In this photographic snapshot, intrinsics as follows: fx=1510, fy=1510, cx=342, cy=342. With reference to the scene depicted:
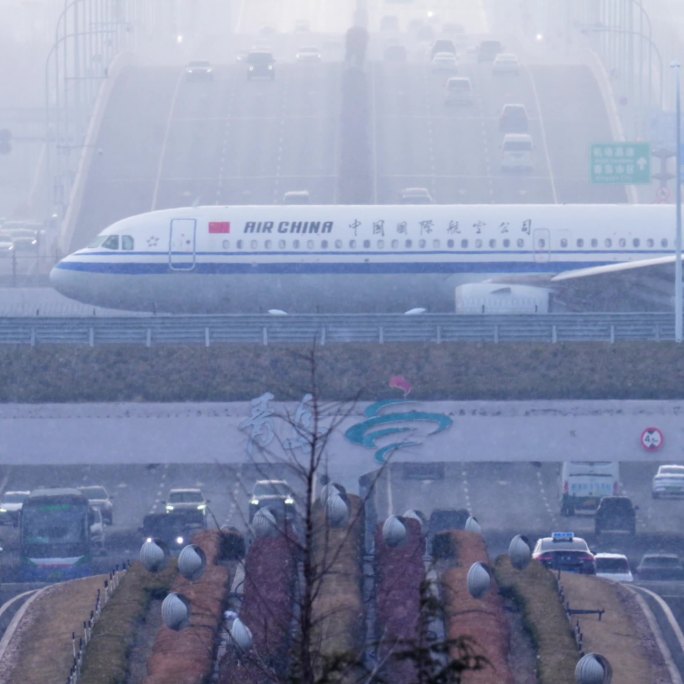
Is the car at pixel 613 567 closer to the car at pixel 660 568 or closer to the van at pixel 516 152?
the car at pixel 660 568

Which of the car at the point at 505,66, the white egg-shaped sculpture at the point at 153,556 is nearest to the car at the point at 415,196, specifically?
the car at the point at 505,66

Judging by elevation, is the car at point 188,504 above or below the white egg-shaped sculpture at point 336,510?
below

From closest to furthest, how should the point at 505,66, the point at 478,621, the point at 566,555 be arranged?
the point at 478,621 < the point at 566,555 < the point at 505,66

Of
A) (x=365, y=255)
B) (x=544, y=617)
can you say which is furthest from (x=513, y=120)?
(x=544, y=617)

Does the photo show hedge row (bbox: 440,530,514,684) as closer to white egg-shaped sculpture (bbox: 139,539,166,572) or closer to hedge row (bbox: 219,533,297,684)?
hedge row (bbox: 219,533,297,684)

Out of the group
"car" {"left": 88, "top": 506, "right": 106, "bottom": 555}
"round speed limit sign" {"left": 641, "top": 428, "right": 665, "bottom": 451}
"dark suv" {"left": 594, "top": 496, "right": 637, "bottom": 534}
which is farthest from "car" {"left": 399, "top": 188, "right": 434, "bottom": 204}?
"round speed limit sign" {"left": 641, "top": 428, "right": 665, "bottom": 451}

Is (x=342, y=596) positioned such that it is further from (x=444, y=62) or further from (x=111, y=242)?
(x=444, y=62)

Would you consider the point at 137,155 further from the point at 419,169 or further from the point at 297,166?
the point at 419,169

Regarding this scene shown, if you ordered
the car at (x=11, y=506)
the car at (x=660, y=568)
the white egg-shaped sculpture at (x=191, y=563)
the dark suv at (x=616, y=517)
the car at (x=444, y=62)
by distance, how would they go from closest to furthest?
1. the white egg-shaped sculpture at (x=191, y=563)
2. the car at (x=660, y=568)
3. the dark suv at (x=616, y=517)
4. the car at (x=11, y=506)
5. the car at (x=444, y=62)
